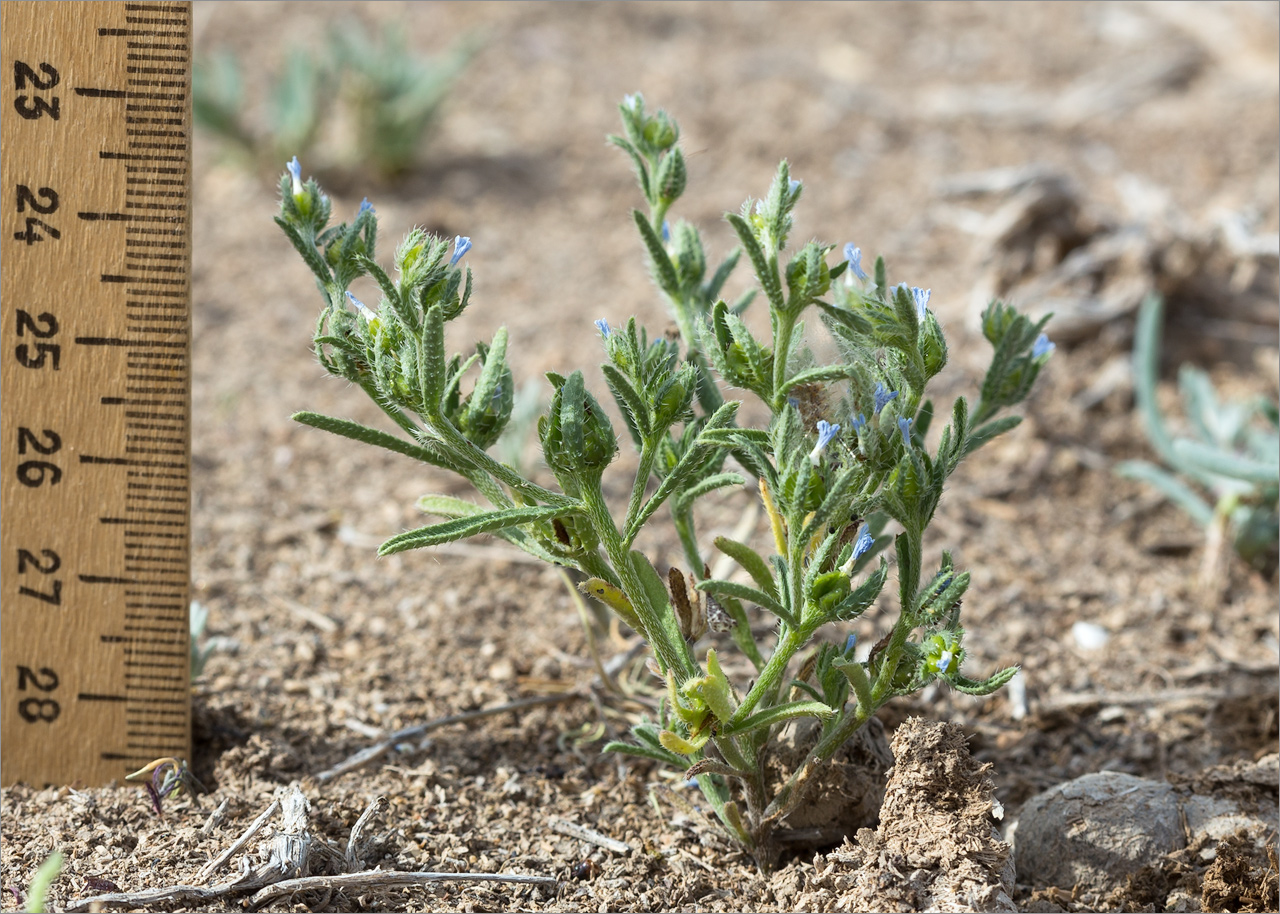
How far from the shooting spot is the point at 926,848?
177cm

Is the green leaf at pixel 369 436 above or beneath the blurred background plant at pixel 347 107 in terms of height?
beneath

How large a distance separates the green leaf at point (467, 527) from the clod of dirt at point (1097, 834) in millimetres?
1049

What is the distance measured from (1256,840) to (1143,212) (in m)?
2.60

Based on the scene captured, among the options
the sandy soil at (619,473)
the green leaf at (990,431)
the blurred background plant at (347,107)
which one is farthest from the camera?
the blurred background plant at (347,107)

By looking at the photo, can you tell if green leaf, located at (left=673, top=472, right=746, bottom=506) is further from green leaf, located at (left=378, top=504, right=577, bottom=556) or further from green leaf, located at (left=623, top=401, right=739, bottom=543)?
green leaf, located at (left=378, top=504, right=577, bottom=556)

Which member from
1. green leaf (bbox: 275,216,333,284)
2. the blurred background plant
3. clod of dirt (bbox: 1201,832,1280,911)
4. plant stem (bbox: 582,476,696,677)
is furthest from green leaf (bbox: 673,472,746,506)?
the blurred background plant

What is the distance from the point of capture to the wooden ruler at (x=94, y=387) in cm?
196

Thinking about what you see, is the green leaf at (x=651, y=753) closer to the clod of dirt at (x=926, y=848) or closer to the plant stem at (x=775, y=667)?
the plant stem at (x=775, y=667)

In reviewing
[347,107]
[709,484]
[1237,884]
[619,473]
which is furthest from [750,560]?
[347,107]

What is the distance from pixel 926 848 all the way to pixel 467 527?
32.2 inches

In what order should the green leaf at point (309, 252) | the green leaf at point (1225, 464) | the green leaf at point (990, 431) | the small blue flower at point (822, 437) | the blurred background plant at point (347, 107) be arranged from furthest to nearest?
1. the blurred background plant at point (347, 107)
2. the green leaf at point (1225, 464)
3. the green leaf at point (990, 431)
4. the green leaf at point (309, 252)
5. the small blue flower at point (822, 437)

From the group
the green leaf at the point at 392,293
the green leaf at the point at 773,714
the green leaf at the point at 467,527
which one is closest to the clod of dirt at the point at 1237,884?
the green leaf at the point at 773,714

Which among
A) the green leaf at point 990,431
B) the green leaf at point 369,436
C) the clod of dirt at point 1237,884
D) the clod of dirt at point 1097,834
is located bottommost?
the clod of dirt at point 1237,884

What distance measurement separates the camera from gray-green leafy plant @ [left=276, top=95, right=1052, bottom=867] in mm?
1646
